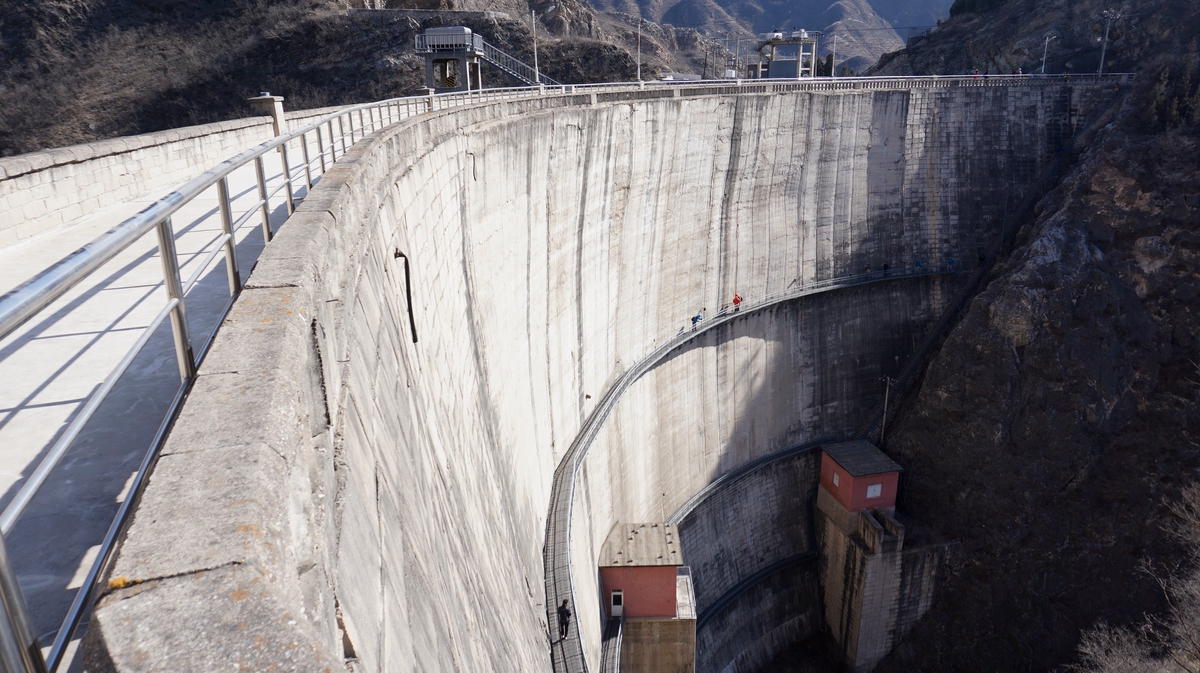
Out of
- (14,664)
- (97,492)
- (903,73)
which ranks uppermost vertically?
(903,73)

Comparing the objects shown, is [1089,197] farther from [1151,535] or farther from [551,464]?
[551,464]

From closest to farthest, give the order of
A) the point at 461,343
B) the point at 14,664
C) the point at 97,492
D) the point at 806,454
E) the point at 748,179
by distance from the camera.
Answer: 1. the point at 14,664
2. the point at 97,492
3. the point at 461,343
4. the point at 748,179
5. the point at 806,454

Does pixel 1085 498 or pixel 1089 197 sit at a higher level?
pixel 1089 197

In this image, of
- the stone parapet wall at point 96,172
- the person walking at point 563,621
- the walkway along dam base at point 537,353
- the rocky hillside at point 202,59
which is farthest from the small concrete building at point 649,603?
the rocky hillside at point 202,59

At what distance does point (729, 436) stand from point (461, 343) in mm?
14548

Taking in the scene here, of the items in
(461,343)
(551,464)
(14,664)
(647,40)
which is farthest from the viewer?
(647,40)

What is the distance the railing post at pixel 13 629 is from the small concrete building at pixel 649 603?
14358 millimetres

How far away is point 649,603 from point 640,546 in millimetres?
1145

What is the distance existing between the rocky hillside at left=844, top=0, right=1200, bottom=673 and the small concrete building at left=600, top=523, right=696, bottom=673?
980 centimetres

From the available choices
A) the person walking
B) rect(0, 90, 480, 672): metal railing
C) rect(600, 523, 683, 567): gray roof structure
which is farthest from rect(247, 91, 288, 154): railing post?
rect(600, 523, 683, 567): gray roof structure

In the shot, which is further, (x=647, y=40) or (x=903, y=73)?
(x=647, y=40)

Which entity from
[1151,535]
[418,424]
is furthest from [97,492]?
[1151,535]

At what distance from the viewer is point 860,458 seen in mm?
22797

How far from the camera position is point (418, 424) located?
5.48m
